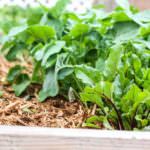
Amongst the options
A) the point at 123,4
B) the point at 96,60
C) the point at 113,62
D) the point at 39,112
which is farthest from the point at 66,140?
the point at 123,4

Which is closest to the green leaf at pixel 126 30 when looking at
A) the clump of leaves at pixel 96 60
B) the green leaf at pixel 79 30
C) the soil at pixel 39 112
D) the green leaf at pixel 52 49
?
the clump of leaves at pixel 96 60

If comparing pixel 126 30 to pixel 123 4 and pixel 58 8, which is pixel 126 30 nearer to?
pixel 123 4

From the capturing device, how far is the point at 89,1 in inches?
216

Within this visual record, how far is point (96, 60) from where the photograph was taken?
202cm

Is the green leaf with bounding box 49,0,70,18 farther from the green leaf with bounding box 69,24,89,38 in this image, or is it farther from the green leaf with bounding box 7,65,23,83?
the green leaf with bounding box 7,65,23,83

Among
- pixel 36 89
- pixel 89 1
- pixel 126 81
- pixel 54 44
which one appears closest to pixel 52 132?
pixel 126 81

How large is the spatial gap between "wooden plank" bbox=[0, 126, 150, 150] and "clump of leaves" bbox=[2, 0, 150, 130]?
224 millimetres

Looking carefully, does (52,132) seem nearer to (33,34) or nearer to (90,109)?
(90,109)

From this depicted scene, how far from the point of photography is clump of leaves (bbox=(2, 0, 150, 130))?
60.8 inches

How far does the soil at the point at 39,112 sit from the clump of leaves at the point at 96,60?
44mm

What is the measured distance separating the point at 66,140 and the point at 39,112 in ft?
1.86

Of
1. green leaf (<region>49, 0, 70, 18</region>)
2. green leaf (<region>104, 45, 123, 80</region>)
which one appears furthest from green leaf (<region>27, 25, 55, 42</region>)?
green leaf (<region>104, 45, 123, 80</region>)

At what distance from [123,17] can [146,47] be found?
194 millimetres

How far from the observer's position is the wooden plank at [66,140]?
1236 millimetres
